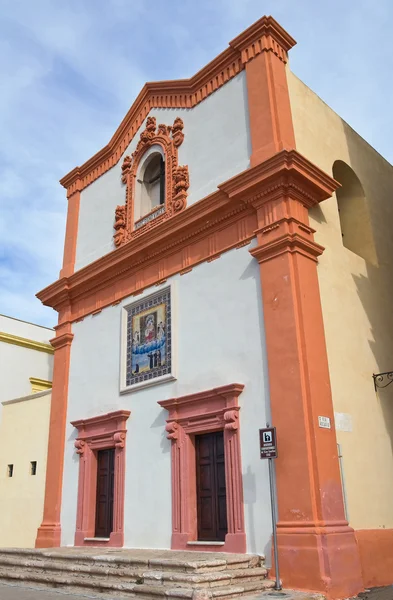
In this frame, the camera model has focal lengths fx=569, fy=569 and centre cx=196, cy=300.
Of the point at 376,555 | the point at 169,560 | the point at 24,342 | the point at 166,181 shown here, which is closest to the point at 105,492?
the point at 169,560

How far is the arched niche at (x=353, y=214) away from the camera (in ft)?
40.1

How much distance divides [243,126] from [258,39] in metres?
1.75

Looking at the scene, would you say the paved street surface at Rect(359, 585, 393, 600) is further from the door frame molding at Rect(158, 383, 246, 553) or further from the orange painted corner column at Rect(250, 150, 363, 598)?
the door frame molding at Rect(158, 383, 246, 553)

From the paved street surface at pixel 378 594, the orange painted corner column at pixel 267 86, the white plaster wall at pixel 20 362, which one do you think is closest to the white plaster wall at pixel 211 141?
the orange painted corner column at pixel 267 86

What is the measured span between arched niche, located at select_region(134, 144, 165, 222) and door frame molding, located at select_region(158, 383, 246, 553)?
512 centimetres

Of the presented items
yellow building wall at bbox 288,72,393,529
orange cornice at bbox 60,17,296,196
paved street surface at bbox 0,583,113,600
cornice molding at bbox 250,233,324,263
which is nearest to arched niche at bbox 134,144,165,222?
orange cornice at bbox 60,17,296,196

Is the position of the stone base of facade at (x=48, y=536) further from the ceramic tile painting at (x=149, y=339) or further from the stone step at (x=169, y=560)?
the ceramic tile painting at (x=149, y=339)

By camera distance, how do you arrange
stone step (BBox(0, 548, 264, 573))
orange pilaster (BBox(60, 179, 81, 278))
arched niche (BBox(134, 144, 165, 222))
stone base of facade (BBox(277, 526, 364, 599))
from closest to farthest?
stone base of facade (BBox(277, 526, 364, 599)) → stone step (BBox(0, 548, 264, 573)) → arched niche (BBox(134, 144, 165, 222)) → orange pilaster (BBox(60, 179, 81, 278))

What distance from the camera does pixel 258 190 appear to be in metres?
10.1

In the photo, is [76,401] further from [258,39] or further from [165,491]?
[258,39]

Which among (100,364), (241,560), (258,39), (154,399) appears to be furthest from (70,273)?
(241,560)

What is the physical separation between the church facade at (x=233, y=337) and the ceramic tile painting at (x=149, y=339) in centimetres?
4

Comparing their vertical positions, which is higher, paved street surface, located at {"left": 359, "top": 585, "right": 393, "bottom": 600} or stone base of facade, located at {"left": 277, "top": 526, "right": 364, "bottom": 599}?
stone base of facade, located at {"left": 277, "top": 526, "right": 364, "bottom": 599}

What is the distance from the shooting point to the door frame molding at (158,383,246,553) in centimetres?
905
